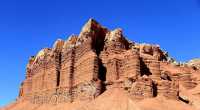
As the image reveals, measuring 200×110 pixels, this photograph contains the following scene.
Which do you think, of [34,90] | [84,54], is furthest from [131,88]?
[34,90]

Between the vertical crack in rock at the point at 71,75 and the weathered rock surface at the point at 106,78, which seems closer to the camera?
the weathered rock surface at the point at 106,78

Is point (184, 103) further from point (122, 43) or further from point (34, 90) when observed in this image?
point (34, 90)

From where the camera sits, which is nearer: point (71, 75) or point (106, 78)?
point (106, 78)

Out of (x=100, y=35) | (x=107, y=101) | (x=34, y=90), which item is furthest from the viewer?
(x=34, y=90)

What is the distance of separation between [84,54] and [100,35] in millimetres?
6856

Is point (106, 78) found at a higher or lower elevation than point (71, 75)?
lower

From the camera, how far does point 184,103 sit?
67.6m

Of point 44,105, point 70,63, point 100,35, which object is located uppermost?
point 100,35

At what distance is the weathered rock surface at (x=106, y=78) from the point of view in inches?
2623

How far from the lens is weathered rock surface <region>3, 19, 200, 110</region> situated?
66625mm

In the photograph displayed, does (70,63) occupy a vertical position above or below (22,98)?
above

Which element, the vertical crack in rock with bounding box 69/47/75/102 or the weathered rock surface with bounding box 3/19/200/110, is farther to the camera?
the vertical crack in rock with bounding box 69/47/75/102

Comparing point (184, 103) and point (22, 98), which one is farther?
point (22, 98)

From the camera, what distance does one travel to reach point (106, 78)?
76.4m
